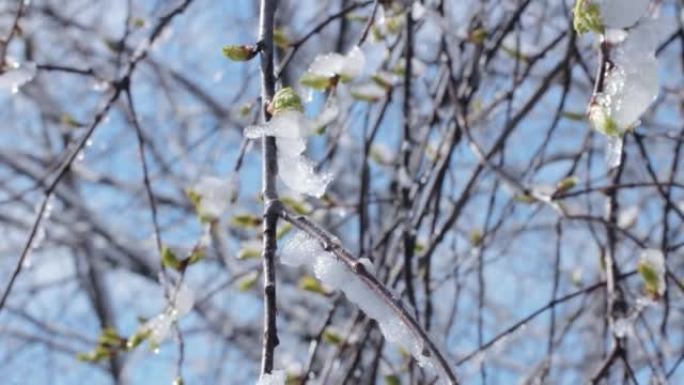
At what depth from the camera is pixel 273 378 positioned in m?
0.72

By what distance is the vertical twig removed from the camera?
2.34ft

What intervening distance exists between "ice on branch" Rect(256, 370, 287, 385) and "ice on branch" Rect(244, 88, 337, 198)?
0.21m

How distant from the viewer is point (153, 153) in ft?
16.0

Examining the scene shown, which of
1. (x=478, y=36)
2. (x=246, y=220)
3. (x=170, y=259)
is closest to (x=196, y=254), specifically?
(x=170, y=259)

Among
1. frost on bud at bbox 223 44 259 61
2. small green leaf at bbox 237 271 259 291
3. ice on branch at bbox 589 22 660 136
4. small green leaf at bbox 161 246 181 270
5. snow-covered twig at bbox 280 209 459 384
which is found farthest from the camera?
small green leaf at bbox 237 271 259 291

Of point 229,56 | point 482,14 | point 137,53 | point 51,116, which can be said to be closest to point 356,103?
point 482,14

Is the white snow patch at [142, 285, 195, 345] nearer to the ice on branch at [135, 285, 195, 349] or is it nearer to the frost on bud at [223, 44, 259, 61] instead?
the ice on branch at [135, 285, 195, 349]

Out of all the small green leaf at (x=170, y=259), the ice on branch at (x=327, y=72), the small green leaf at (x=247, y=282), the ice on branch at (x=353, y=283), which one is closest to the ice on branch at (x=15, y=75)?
the small green leaf at (x=170, y=259)

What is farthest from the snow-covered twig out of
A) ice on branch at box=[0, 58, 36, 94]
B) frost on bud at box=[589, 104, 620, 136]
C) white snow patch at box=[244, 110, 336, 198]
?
ice on branch at box=[0, 58, 36, 94]

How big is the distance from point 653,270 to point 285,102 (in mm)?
612

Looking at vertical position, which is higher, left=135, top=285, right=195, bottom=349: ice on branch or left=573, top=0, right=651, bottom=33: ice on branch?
left=135, top=285, right=195, bottom=349: ice on branch

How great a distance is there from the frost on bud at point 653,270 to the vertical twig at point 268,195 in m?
0.61

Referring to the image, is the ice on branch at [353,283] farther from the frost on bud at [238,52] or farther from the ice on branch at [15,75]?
the ice on branch at [15,75]

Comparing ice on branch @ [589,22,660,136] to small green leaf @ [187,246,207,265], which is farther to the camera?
small green leaf @ [187,246,207,265]
